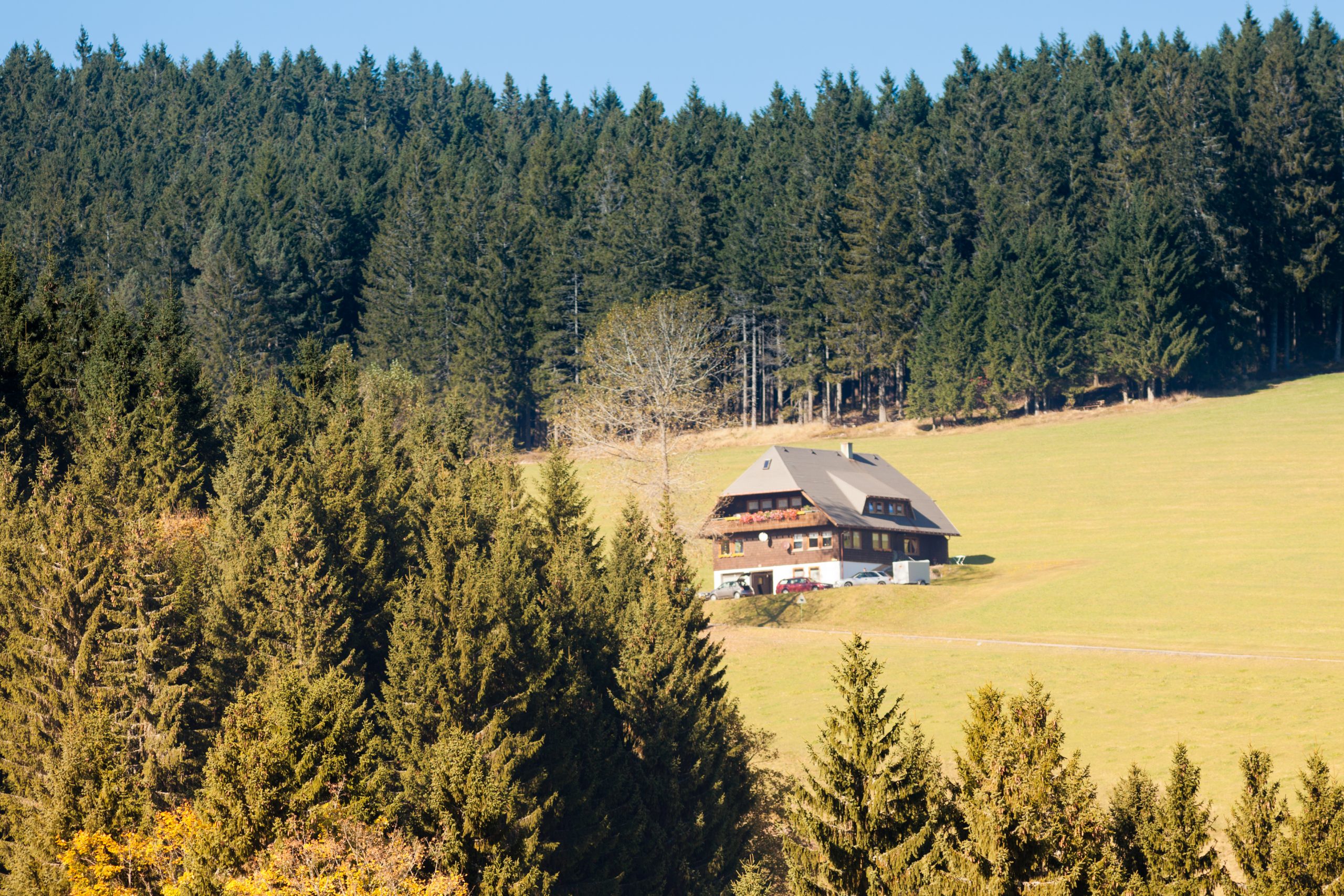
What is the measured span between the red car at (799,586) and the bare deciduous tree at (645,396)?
9.82 m

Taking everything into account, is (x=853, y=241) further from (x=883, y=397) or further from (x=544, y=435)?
(x=544, y=435)

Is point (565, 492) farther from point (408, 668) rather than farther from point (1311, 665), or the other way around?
point (1311, 665)

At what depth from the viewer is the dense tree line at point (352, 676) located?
3016 cm

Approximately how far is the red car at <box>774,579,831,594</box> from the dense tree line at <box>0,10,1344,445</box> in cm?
2668

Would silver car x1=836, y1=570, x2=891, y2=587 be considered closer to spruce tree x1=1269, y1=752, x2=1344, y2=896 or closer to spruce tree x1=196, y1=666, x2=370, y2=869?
spruce tree x1=196, y1=666, x2=370, y2=869

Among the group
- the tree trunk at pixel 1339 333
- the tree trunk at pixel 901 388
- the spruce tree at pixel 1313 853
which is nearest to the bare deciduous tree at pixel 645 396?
the tree trunk at pixel 901 388

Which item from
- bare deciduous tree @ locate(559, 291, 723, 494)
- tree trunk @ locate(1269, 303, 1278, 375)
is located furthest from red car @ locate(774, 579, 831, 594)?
tree trunk @ locate(1269, 303, 1278, 375)

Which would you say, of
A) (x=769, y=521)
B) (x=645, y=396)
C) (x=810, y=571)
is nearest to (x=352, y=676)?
(x=645, y=396)

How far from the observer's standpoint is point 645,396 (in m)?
74.7

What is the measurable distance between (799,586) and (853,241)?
55.1 metres

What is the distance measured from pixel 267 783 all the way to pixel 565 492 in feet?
90.4

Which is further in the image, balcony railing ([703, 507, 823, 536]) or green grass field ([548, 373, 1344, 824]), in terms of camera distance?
balcony railing ([703, 507, 823, 536])

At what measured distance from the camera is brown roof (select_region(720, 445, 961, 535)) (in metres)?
79.8

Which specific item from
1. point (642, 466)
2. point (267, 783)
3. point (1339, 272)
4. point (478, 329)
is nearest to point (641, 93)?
point (478, 329)
